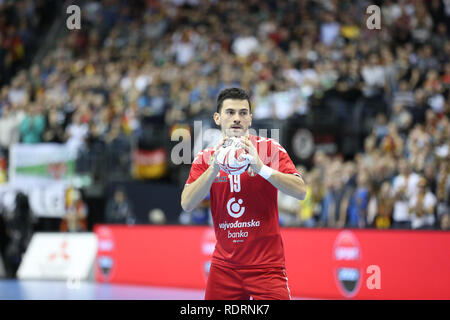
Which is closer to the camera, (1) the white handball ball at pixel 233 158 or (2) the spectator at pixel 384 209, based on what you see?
(1) the white handball ball at pixel 233 158

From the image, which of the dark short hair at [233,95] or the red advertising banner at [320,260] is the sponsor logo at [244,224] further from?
the red advertising banner at [320,260]

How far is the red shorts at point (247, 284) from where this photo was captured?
5.30 metres

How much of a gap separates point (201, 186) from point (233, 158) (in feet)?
1.40

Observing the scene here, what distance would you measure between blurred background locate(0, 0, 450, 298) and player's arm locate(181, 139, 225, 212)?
6.80 metres

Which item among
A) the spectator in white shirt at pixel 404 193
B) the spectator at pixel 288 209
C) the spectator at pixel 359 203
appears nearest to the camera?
the spectator in white shirt at pixel 404 193

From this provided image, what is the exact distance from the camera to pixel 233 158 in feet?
16.5

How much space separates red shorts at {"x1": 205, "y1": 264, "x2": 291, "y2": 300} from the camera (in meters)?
5.30

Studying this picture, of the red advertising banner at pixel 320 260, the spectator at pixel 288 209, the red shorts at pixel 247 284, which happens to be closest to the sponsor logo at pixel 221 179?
the red shorts at pixel 247 284

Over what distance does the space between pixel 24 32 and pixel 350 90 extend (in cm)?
1355

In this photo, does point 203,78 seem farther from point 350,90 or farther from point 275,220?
point 275,220

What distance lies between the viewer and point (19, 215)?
16734 mm

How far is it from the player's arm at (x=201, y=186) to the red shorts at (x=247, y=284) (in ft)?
1.87

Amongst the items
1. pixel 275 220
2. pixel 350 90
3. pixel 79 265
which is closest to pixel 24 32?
pixel 79 265

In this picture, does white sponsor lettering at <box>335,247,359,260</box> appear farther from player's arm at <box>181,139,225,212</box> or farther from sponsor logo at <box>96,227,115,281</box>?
player's arm at <box>181,139,225,212</box>
